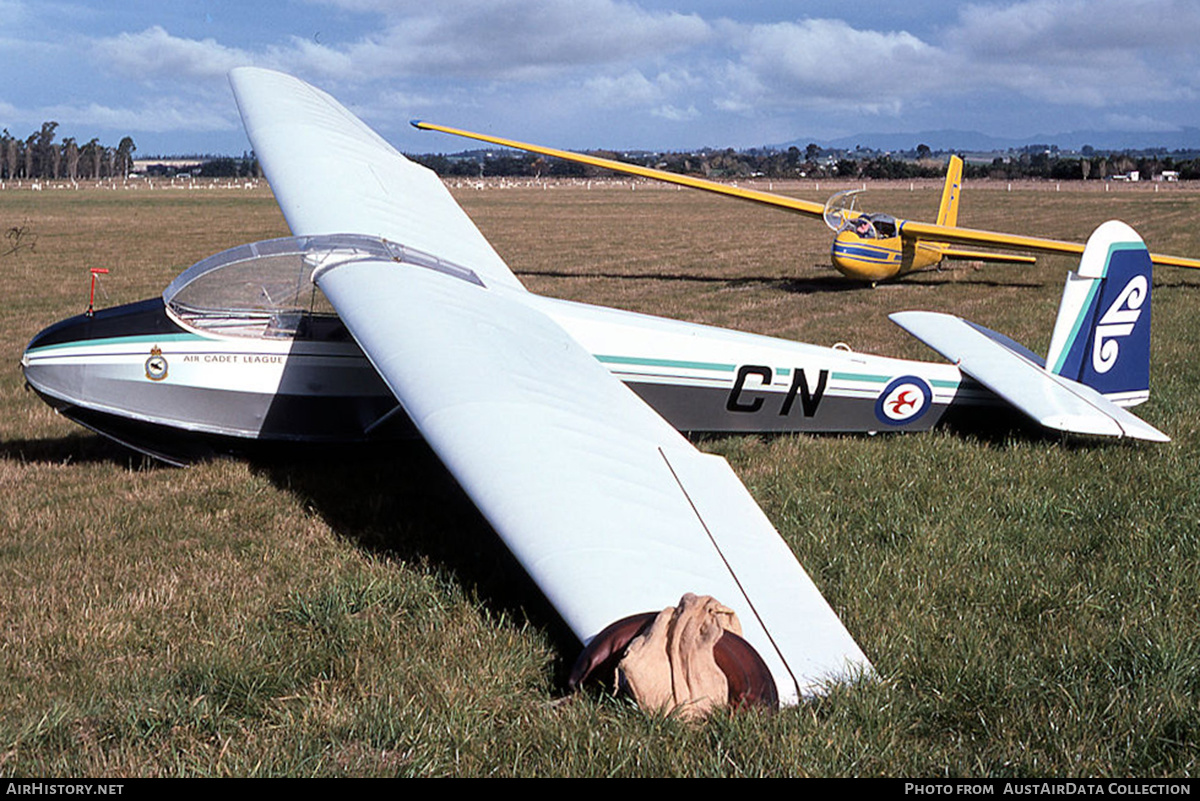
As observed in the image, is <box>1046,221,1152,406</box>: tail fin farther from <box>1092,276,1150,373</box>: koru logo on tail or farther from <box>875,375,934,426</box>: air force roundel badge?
<box>875,375,934,426</box>: air force roundel badge

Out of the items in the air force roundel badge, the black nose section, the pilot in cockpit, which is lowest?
the air force roundel badge

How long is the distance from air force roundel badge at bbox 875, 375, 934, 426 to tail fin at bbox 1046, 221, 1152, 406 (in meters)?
1.05

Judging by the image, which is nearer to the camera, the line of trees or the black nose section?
the black nose section

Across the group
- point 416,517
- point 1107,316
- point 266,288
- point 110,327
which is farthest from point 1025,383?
point 110,327

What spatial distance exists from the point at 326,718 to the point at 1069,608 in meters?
3.36

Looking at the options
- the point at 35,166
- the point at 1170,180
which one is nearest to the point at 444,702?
the point at 1170,180

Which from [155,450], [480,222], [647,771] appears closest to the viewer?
[647,771]

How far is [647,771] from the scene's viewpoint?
9.93ft

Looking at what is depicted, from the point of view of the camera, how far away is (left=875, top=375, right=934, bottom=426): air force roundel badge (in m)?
7.21

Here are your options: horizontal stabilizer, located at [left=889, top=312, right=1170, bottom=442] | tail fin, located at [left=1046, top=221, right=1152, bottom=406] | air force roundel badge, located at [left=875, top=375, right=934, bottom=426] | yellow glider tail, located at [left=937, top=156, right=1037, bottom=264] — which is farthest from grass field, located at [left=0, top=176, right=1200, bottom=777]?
yellow glider tail, located at [left=937, top=156, right=1037, bottom=264]

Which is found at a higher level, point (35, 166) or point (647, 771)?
point (35, 166)

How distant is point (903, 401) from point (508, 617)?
4.14 m

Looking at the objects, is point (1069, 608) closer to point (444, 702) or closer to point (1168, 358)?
point (444, 702)

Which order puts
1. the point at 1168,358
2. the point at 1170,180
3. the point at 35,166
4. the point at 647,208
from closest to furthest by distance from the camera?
the point at 1168,358, the point at 647,208, the point at 1170,180, the point at 35,166
